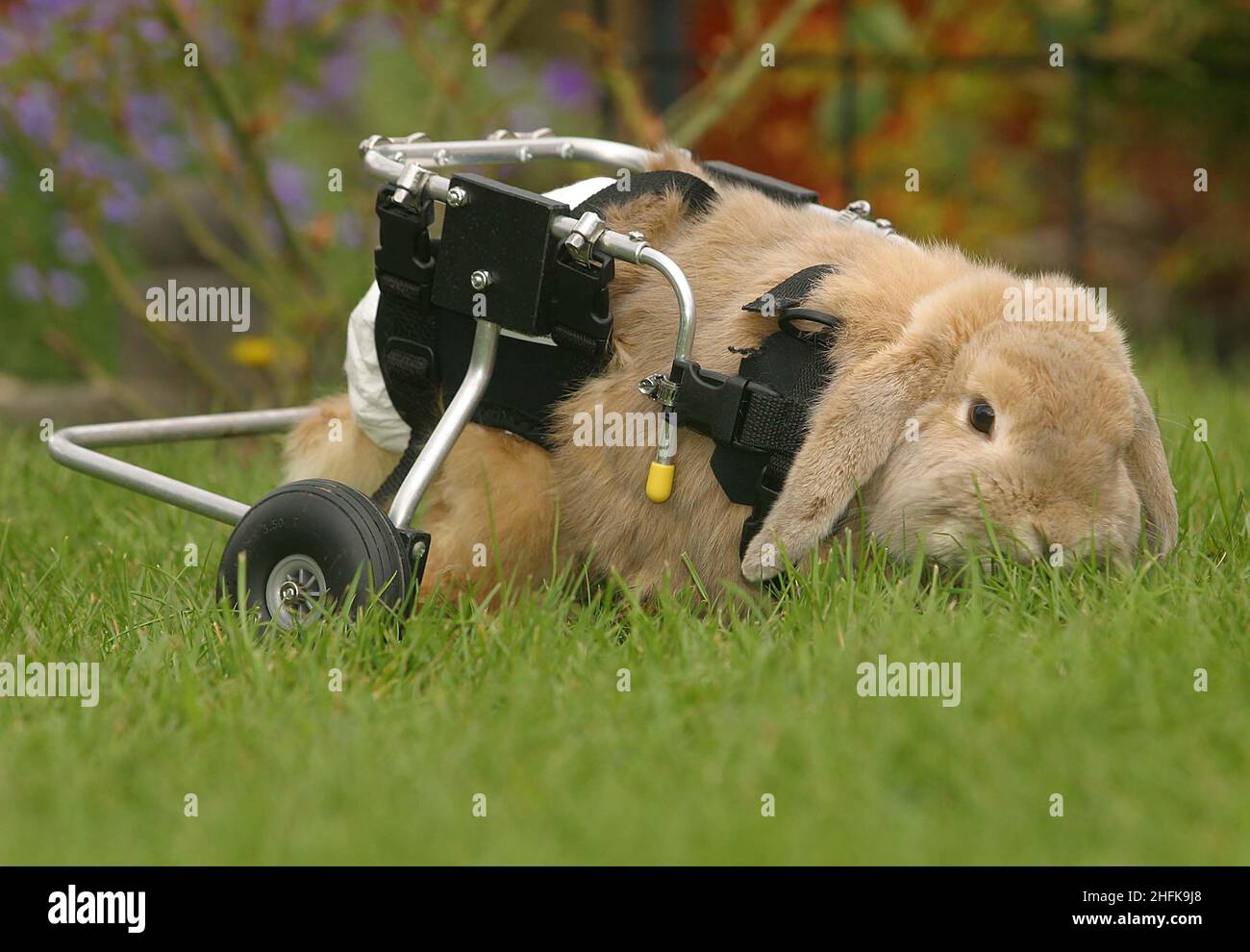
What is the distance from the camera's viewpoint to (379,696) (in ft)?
7.85

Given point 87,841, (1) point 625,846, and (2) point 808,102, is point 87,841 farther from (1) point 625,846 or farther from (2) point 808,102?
(2) point 808,102

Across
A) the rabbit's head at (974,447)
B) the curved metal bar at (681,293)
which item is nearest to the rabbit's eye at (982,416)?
the rabbit's head at (974,447)

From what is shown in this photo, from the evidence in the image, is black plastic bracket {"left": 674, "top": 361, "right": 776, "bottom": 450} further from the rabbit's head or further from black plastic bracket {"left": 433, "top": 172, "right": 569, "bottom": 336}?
black plastic bracket {"left": 433, "top": 172, "right": 569, "bottom": 336}

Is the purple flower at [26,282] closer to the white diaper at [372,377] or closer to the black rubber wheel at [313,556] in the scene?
the white diaper at [372,377]

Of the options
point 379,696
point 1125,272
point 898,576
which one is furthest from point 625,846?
point 1125,272

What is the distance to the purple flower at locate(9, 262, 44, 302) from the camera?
506cm

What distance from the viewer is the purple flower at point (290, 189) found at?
5.71m

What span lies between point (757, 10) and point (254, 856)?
501 centimetres

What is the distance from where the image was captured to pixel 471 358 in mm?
2787

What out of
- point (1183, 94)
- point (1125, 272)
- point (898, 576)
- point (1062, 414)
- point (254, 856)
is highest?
point (1183, 94)

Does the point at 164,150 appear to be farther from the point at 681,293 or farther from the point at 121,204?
the point at 681,293

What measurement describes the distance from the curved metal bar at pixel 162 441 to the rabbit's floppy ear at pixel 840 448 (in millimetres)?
993

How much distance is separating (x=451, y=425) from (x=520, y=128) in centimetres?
302

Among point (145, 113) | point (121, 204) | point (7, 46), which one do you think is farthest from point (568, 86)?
point (7, 46)
